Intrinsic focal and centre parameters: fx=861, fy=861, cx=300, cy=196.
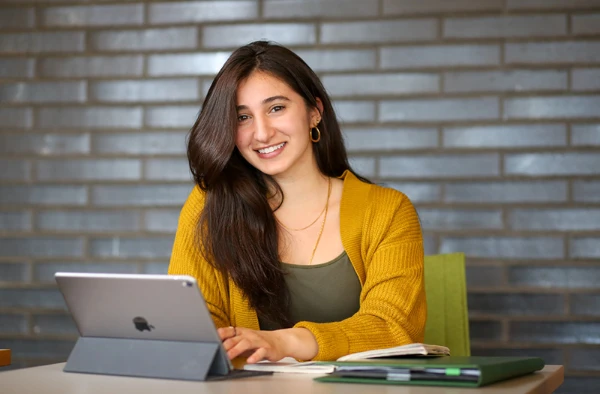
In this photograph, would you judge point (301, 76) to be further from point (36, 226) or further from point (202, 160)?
point (36, 226)

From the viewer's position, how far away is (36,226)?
366 cm

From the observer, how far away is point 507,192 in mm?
3273

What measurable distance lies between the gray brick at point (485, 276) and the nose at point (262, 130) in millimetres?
1301

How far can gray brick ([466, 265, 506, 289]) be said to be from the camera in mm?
3260

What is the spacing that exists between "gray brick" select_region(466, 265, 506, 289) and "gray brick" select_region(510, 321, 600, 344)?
6.6 inches

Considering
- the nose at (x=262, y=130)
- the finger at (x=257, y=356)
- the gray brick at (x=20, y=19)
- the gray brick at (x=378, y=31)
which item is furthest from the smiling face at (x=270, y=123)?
the gray brick at (x=20, y=19)

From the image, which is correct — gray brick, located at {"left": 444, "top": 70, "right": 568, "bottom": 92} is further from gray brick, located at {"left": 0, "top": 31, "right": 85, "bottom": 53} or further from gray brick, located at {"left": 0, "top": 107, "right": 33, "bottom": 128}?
gray brick, located at {"left": 0, "top": 107, "right": 33, "bottom": 128}

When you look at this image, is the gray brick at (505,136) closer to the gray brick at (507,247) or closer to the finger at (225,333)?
the gray brick at (507,247)

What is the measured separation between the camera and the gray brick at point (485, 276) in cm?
326

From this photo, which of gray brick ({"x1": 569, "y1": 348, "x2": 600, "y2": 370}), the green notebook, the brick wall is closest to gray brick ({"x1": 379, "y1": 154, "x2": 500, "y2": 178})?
the brick wall

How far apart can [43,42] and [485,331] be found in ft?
7.19

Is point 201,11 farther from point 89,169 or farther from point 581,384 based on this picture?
point 581,384

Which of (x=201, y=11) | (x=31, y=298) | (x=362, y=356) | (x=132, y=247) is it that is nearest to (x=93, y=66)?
(x=201, y=11)

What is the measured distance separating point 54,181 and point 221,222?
1.59m
